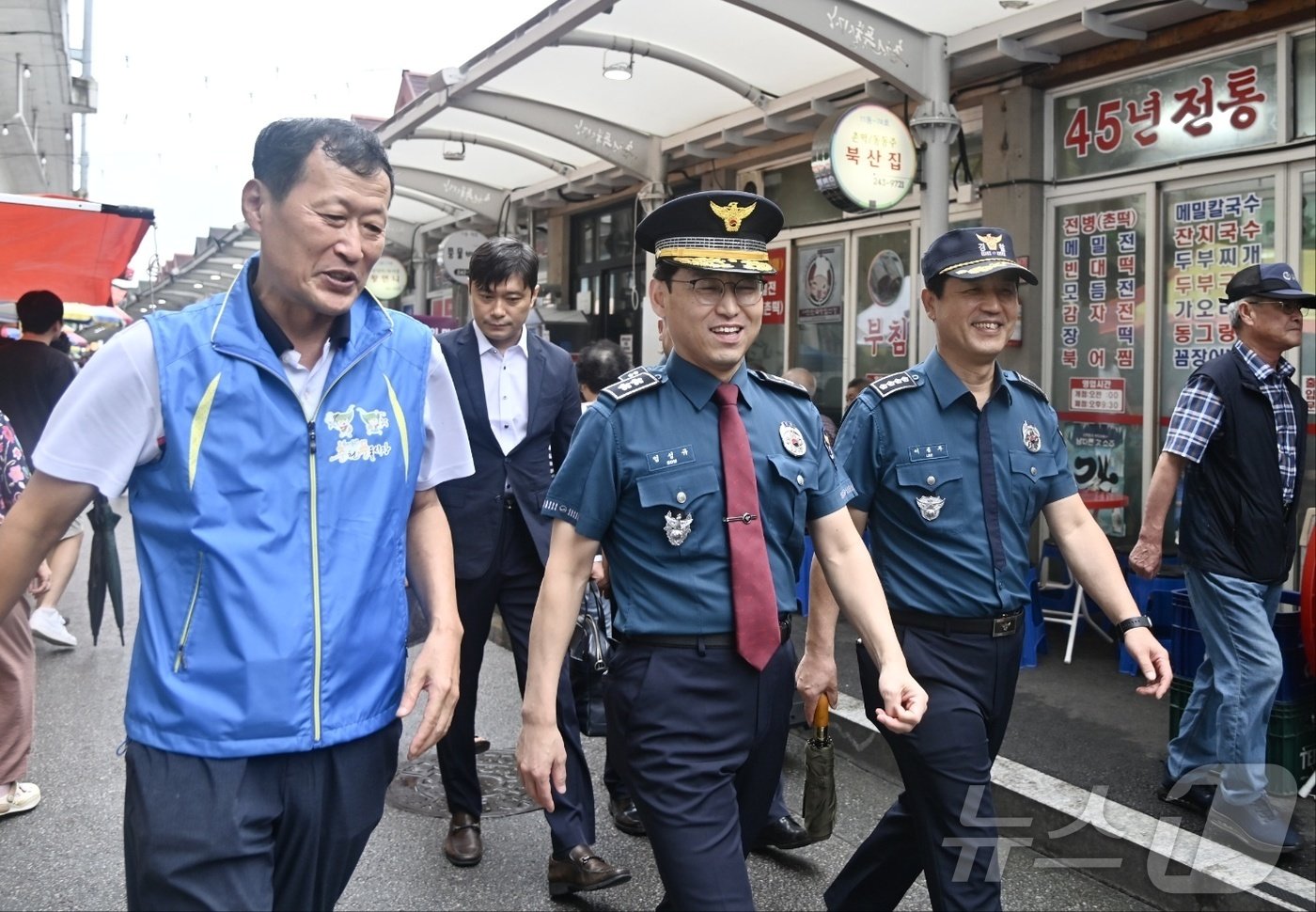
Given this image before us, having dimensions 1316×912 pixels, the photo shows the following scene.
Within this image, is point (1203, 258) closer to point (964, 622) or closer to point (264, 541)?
point (964, 622)

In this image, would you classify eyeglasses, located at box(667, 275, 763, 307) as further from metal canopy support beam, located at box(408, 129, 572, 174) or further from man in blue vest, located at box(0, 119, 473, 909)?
metal canopy support beam, located at box(408, 129, 572, 174)

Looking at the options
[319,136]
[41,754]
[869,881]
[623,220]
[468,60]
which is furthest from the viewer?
[623,220]

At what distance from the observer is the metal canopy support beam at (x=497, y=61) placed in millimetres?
8180

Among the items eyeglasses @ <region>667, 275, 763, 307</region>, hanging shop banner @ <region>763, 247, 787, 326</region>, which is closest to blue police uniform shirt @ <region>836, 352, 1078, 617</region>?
eyeglasses @ <region>667, 275, 763, 307</region>

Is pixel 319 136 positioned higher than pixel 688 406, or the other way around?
pixel 319 136

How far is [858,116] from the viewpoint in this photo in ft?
25.0

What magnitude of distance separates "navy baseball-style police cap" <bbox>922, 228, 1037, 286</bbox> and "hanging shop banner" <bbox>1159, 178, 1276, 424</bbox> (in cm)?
460

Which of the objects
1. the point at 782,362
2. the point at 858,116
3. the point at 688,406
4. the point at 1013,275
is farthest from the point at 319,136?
the point at 782,362

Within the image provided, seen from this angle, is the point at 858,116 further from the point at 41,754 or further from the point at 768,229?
the point at 41,754

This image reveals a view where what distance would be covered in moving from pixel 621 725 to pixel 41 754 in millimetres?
4151

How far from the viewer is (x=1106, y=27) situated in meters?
7.43

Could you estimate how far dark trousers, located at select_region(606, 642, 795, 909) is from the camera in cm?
268

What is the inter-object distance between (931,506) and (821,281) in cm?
808

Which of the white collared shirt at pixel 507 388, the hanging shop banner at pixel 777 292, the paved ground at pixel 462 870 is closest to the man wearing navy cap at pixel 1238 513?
the paved ground at pixel 462 870
